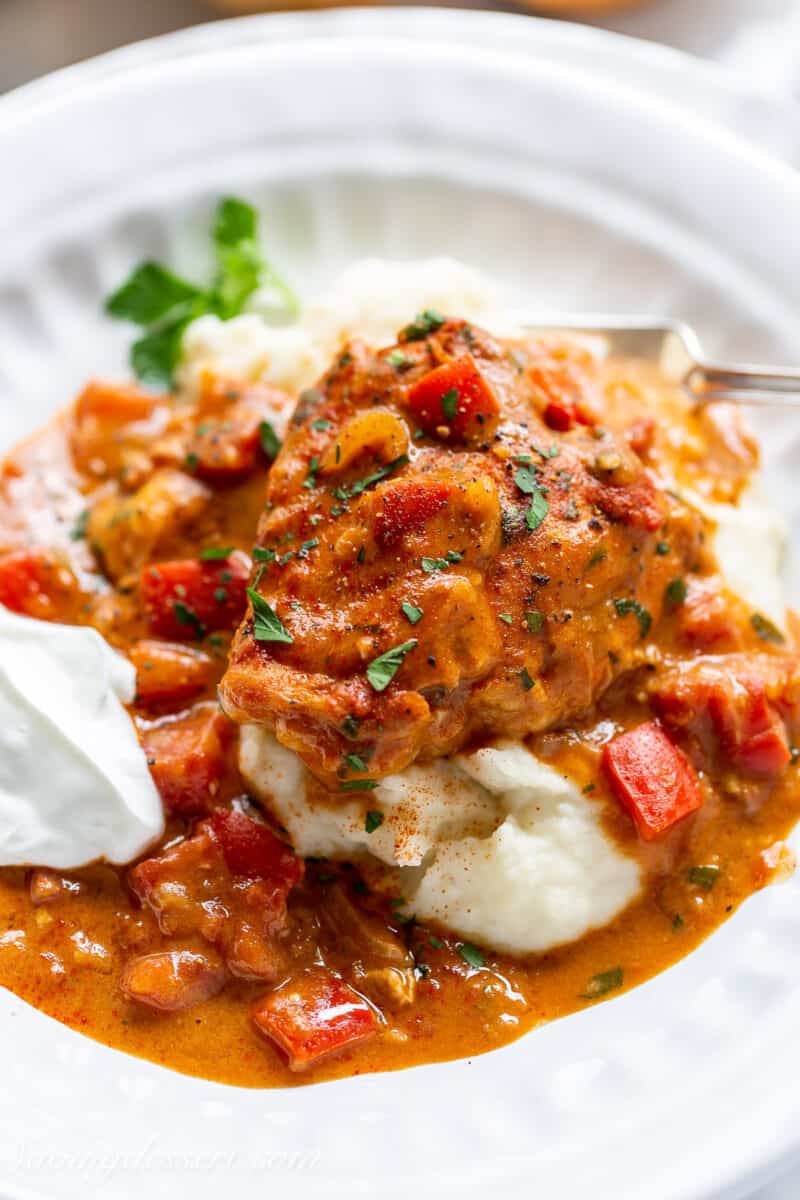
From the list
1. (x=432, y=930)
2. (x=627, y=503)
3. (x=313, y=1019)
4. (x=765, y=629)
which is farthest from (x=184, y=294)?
(x=313, y=1019)

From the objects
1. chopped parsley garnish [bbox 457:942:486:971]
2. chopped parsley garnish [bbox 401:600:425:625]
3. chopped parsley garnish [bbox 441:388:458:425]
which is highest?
chopped parsley garnish [bbox 441:388:458:425]

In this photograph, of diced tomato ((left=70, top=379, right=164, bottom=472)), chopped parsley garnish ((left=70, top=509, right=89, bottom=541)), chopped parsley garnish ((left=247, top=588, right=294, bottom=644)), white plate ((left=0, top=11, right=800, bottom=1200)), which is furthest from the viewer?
white plate ((left=0, top=11, right=800, bottom=1200))

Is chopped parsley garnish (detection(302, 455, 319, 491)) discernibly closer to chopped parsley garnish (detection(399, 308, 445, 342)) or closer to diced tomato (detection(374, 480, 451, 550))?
diced tomato (detection(374, 480, 451, 550))

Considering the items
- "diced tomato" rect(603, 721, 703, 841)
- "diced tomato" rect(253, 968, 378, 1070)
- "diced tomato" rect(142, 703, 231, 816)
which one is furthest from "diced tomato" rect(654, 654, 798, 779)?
"diced tomato" rect(142, 703, 231, 816)

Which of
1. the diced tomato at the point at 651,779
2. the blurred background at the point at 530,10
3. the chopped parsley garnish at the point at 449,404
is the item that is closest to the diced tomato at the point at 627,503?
the chopped parsley garnish at the point at 449,404

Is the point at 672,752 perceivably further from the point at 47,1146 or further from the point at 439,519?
the point at 47,1146

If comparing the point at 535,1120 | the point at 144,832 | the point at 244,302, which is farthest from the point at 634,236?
the point at 535,1120

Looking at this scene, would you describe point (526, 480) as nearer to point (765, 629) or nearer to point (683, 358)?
point (765, 629)
